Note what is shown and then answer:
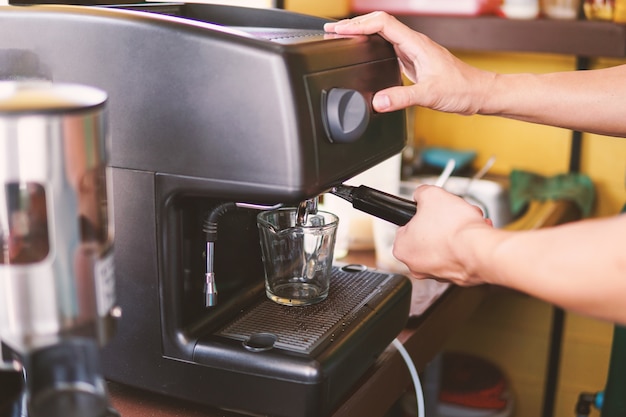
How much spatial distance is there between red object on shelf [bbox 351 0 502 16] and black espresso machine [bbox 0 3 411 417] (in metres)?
1.19

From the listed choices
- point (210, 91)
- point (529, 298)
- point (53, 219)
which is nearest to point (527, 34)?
point (529, 298)

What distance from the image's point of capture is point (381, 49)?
976 millimetres

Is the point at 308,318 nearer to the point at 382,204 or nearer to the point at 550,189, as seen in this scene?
the point at 382,204

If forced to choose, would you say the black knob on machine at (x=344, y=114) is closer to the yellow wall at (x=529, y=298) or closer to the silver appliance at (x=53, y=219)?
the silver appliance at (x=53, y=219)

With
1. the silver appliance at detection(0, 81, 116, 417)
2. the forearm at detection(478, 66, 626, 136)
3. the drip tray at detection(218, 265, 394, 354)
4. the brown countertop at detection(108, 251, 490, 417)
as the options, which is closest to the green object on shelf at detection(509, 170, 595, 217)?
the brown countertop at detection(108, 251, 490, 417)

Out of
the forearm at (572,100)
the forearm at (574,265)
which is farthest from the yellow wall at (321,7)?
the forearm at (574,265)

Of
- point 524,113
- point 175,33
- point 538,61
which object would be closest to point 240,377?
point 175,33

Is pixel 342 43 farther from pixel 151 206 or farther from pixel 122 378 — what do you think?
pixel 122 378

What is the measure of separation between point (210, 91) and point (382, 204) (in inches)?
10.5

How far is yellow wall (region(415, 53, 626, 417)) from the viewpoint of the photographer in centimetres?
227

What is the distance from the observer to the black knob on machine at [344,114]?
822mm

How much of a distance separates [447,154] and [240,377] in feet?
5.06

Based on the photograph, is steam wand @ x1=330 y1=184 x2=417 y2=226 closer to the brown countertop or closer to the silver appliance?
the brown countertop

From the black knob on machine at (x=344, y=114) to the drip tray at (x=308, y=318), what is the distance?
0.79ft
